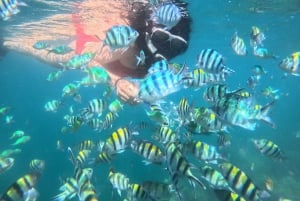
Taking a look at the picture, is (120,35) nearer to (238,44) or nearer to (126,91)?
(238,44)

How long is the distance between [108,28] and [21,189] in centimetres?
1667

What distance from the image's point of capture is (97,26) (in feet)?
70.3

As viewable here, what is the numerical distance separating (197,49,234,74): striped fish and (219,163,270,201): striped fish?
2.19 metres

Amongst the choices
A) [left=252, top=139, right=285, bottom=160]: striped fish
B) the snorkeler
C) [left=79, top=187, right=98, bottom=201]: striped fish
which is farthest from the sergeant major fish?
[left=79, top=187, right=98, bottom=201]: striped fish

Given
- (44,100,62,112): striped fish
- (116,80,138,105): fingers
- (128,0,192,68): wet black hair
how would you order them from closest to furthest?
(116,80,138,105): fingers, (44,100,62,112): striped fish, (128,0,192,68): wet black hair

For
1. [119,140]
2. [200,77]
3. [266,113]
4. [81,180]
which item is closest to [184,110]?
[200,77]

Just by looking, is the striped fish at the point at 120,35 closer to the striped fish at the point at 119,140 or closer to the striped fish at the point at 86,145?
the striped fish at the point at 119,140

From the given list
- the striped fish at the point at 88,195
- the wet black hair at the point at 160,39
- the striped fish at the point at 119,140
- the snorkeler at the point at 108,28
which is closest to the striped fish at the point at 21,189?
the striped fish at the point at 88,195

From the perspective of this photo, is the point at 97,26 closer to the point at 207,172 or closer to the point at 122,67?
the point at 122,67

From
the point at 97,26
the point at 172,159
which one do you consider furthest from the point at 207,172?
the point at 97,26

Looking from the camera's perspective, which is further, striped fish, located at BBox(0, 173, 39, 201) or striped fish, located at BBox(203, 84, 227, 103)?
striped fish, located at BBox(203, 84, 227, 103)

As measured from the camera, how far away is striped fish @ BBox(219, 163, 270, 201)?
15.3 ft

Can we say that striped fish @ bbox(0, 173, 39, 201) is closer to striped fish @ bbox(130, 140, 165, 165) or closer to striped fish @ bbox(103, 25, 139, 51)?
striped fish @ bbox(130, 140, 165, 165)

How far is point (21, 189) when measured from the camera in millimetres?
4508
